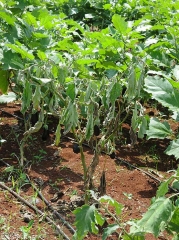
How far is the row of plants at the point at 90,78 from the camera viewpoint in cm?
238

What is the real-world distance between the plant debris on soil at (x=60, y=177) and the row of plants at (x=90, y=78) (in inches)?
6.5

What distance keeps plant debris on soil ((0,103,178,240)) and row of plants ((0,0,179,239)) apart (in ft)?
0.55

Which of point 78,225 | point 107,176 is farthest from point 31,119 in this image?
point 78,225

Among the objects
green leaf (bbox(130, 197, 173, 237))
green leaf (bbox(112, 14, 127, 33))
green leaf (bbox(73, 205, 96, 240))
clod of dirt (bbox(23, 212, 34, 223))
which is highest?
green leaf (bbox(112, 14, 127, 33))

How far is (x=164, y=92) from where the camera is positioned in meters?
2.14

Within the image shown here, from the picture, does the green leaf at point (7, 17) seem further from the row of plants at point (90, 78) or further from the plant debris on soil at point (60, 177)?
the plant debris on soil at point (60, 177)

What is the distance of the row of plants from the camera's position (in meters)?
2.38

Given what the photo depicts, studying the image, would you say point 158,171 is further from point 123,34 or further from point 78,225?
point 78,225

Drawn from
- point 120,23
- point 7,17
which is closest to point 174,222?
point 120,23

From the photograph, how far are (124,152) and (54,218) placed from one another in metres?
1.39

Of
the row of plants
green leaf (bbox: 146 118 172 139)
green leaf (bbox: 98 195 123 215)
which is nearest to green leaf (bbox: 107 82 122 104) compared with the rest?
the row of plants

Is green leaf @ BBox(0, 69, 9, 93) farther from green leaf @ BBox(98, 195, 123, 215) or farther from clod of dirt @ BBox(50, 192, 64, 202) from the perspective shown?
green leaf @ BBox(98, 195, 123, 215)

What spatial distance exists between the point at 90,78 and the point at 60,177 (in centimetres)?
88

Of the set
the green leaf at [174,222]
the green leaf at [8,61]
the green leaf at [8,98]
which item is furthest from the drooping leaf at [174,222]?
the green leaf at [8,98]
